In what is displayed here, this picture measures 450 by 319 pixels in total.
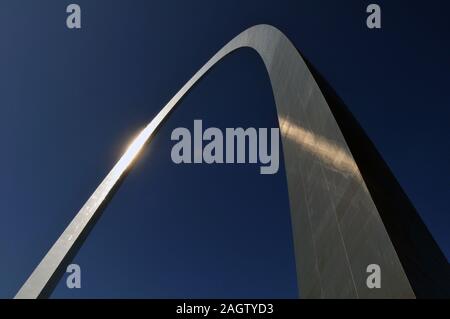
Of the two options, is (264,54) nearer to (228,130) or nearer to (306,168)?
(228,130)

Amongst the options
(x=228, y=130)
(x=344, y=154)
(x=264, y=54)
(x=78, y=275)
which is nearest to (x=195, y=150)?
(x=228, y=130)

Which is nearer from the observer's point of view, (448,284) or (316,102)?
(448,284)
